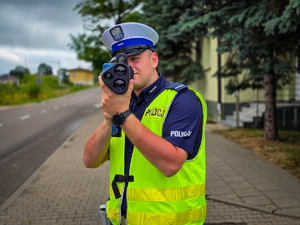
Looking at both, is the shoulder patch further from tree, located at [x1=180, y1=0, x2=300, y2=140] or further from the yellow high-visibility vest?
tree, located at [x1=180, y1=0, x2=300, y2=140]

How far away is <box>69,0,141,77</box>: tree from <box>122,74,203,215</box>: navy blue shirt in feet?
82.8

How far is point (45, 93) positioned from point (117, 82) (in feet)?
183

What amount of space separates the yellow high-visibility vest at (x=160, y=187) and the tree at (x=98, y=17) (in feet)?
83.1

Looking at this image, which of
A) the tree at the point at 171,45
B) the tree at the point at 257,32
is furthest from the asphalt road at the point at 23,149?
the tree at the point at 171,45

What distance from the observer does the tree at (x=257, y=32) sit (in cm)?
686

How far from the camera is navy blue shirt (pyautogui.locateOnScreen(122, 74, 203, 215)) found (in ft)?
5.59

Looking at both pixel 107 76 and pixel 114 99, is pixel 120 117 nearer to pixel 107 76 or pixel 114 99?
pixel 114 99

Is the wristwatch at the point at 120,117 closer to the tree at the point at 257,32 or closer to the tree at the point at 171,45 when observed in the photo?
the tree at the point at 257,32

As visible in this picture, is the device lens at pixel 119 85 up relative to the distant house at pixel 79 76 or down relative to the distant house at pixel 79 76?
down

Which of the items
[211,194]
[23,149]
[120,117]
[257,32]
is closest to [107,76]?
[120,117]

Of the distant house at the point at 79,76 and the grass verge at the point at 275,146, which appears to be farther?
the distant house at the point at 79,76

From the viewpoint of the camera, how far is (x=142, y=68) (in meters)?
1.88

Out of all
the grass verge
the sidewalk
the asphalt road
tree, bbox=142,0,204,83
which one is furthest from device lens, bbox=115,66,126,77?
tree, bbox=142,0,204,83

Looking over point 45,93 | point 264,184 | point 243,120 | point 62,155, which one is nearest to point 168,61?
point 243,120
